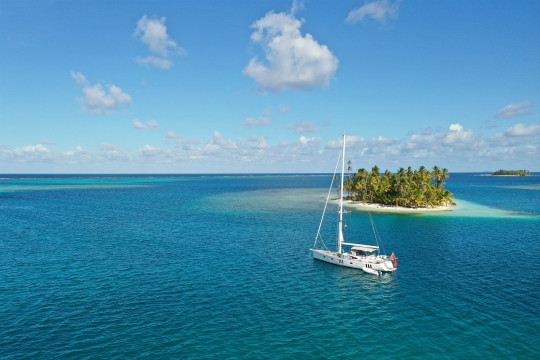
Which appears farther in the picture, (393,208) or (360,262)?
(393,208)

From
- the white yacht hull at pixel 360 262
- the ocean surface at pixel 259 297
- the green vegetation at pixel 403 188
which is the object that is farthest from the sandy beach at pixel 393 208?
the white yacht hull at pixel 360 262

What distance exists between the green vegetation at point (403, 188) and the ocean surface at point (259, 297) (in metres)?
47.5

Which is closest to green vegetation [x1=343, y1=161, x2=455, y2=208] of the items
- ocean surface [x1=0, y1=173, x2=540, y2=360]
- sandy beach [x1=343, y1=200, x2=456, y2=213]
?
sandy beach [x1=343, y1=200, x2=456, y2=213]

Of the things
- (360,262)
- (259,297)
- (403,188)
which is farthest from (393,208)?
(259,297)

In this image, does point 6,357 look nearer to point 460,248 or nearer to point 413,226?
point 460,248

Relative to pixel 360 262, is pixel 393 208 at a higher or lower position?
higher

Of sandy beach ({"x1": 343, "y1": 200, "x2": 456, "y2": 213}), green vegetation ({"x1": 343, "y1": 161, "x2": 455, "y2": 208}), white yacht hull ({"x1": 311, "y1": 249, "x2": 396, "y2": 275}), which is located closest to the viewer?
white yacht hull ({"x1": 311, "y1": 249, "x2": 396, "y2": 275})

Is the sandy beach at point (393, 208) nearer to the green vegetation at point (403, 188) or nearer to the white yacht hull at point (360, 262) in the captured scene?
the green vegetation at point (403, 188)

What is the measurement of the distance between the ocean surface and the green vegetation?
156ft

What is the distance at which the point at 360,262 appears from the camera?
53031 millimetres

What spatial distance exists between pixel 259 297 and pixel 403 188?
103049 millimetres

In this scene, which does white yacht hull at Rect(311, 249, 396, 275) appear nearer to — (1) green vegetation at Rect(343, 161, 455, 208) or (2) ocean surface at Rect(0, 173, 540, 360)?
(2) ocean surface at Rect(0, 173, 540, 360)

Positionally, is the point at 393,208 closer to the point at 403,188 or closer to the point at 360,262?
the point at 403,188

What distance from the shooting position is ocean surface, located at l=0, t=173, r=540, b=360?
30.2 m
